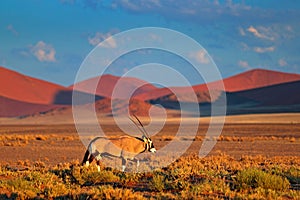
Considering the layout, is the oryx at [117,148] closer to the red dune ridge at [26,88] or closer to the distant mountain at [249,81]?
the red dune ridge at [26,88]

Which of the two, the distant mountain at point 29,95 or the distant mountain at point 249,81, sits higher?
the distant mountain at point 249,81

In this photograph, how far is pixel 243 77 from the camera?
195 meters

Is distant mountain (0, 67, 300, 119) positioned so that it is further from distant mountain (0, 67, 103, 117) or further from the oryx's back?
the oryx's back

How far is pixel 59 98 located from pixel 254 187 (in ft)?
491

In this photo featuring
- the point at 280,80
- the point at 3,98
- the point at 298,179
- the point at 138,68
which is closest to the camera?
the point at 298,179

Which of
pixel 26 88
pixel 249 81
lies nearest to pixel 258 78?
pixel 249 81

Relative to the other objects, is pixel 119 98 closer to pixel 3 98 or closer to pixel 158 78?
pixel 3 98

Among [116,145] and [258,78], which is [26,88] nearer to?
[258,78]

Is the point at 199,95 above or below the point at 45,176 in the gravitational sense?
above

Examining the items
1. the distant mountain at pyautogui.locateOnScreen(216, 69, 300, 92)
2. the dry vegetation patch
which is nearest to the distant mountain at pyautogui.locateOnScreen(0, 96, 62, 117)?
the distant mountain at pyautogui.locateOnScreen(216, 69, 300, 92)

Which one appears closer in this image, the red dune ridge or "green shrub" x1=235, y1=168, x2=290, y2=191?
"green shrub" x1=235, y1=168, x2=290, y2=191

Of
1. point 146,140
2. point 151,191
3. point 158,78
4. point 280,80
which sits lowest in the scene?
point 151,191

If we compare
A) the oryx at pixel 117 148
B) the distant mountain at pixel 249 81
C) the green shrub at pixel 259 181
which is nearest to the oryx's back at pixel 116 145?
the oryx at pixel 117 148

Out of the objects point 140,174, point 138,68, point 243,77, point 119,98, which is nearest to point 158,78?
point 138,68
